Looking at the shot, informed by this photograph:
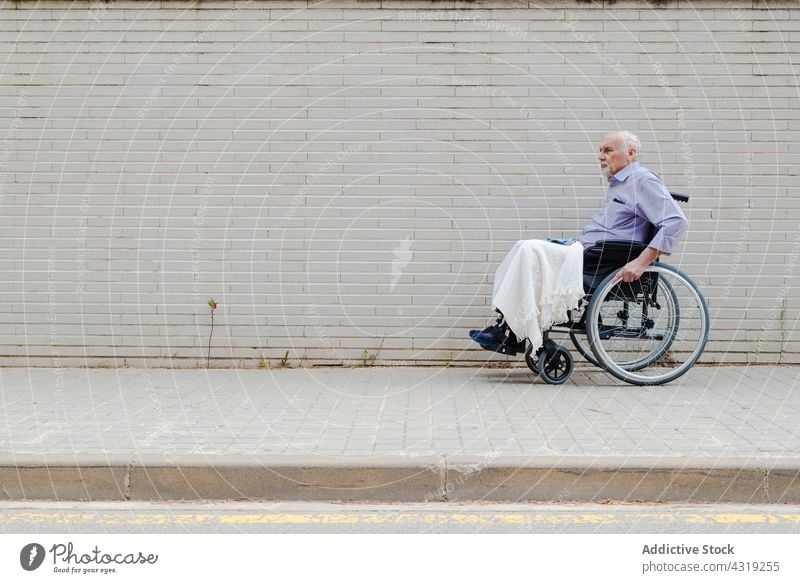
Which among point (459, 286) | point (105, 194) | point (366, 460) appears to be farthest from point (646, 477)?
point (105, 194)

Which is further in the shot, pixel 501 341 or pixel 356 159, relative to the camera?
pixel 356 159

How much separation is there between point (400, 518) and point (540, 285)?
10.2 ft

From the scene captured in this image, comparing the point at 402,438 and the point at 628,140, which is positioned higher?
the point at 628,140

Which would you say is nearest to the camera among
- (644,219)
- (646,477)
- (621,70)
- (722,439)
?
(646,477)

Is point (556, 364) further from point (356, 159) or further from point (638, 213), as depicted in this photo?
point (356, 159)

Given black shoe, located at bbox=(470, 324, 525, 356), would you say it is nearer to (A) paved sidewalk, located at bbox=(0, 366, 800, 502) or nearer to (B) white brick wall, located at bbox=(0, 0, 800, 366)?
(A) paved sidewalk, located at bbox=(0, 366, 800, 502)

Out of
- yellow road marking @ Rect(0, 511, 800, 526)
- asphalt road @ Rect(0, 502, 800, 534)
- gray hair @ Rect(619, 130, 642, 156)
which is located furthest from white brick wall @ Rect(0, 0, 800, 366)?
yellow road marking @ Rect(0, 511, 800, 526)

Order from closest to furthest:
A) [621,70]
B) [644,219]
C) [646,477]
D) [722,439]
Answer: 1. [646,477]
2. [722,439]
3. [644,219]
4. [621,70]

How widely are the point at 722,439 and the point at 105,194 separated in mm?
5593

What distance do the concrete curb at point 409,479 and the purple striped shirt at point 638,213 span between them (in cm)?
263

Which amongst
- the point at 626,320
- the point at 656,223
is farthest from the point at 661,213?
the point at 626,320

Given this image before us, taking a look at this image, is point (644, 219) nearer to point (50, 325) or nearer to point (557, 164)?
point (557, 164)

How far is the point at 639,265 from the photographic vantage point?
7785 millimetres

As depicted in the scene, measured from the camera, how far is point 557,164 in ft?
29.1
